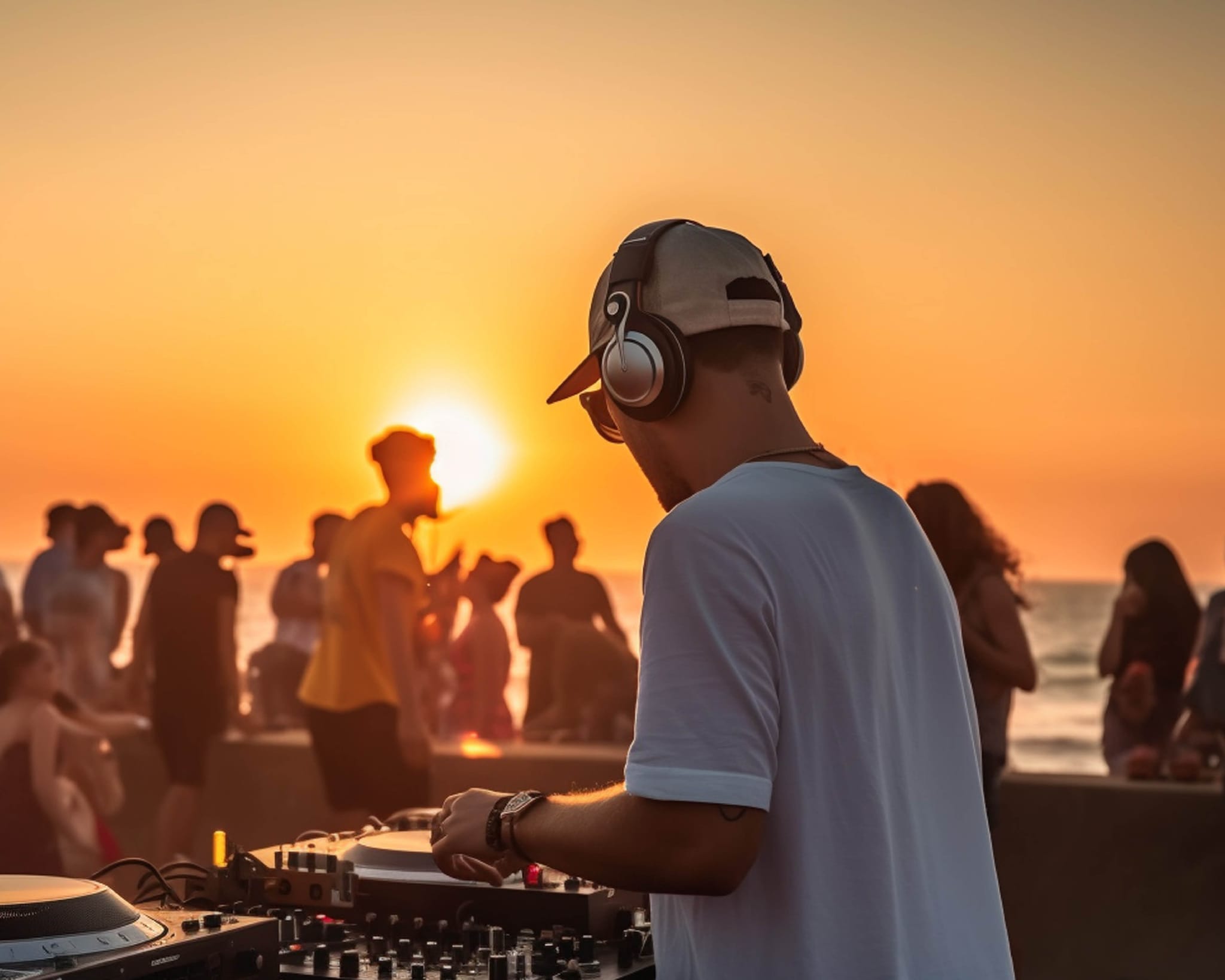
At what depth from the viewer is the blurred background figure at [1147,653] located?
604 centimetres

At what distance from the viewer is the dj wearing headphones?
1424 millimetres

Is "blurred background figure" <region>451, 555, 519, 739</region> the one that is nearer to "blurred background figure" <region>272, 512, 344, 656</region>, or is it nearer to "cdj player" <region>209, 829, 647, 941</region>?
"blurred background figure" <region>272, 512, 344, 656</region>

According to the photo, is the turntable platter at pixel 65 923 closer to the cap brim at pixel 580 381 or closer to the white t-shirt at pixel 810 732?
the white t-shirt at pixel 810 732

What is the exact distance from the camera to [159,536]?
7.50m

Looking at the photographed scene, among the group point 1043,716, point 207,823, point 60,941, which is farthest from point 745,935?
point 1043,716

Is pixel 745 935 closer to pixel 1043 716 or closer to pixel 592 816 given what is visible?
pixel 592 816

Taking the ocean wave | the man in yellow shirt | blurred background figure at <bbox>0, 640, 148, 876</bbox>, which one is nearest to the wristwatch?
the man in yellow shirt

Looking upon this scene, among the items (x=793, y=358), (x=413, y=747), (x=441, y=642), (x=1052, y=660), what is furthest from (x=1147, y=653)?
(x=1052, y=660)

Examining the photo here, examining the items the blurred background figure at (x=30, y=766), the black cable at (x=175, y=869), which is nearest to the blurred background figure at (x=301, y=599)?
the blurred background figure at (x=30, y=766)

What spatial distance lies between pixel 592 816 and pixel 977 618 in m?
3.30

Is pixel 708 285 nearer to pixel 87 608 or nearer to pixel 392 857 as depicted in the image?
pixel 392 857

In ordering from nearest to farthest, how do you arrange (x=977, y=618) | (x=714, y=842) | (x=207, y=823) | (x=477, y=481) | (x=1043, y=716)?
(x=714, y=842) < (x=977, y=618) < (x=207, y=823) < (x=477, y=481) < (x=1043, y=716)

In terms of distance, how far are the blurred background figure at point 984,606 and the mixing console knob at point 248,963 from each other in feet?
9.70

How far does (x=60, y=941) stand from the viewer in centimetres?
166
